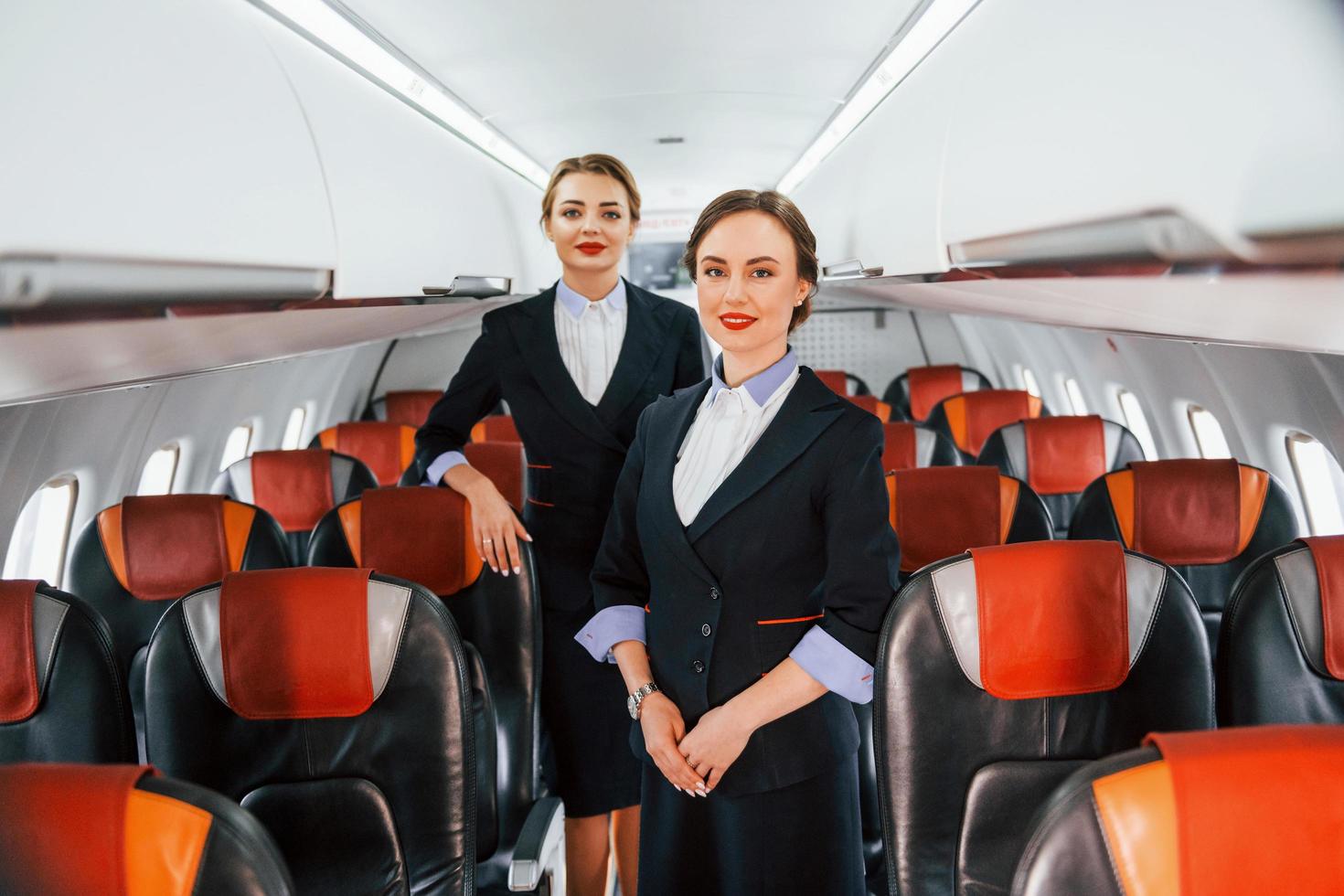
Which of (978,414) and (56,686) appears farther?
(978,414)

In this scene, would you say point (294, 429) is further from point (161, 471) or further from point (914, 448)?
point (914, 448)

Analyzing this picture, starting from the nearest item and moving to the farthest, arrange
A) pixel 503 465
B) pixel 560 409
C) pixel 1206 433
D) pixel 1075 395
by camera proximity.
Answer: pixel 560 409, pixel 503 465, pixel 1206 433, pixel 1075 395

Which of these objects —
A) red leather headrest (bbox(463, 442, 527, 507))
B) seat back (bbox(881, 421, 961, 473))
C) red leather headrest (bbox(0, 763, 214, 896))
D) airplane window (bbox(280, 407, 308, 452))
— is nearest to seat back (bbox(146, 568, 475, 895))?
red leather headrest (bbox(0, 763, 214, 896))

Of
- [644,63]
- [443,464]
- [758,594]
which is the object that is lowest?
[758,594]

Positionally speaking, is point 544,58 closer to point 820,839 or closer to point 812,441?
point 812,441

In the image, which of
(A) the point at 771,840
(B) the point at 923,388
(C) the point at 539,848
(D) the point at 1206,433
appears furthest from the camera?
(B) the point at 923,388

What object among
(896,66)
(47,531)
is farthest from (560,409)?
(47,531)

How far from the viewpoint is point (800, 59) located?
11.6 ft

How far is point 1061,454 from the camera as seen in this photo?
435 centimetres

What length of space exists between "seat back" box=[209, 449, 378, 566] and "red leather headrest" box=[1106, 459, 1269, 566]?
2.83 metres

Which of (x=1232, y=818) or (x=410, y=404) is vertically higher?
(x=410, y=404)

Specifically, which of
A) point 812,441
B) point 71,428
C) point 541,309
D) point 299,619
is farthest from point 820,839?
point 71,428

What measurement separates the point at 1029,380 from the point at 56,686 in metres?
7.37

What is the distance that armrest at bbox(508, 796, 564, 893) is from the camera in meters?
1.93
